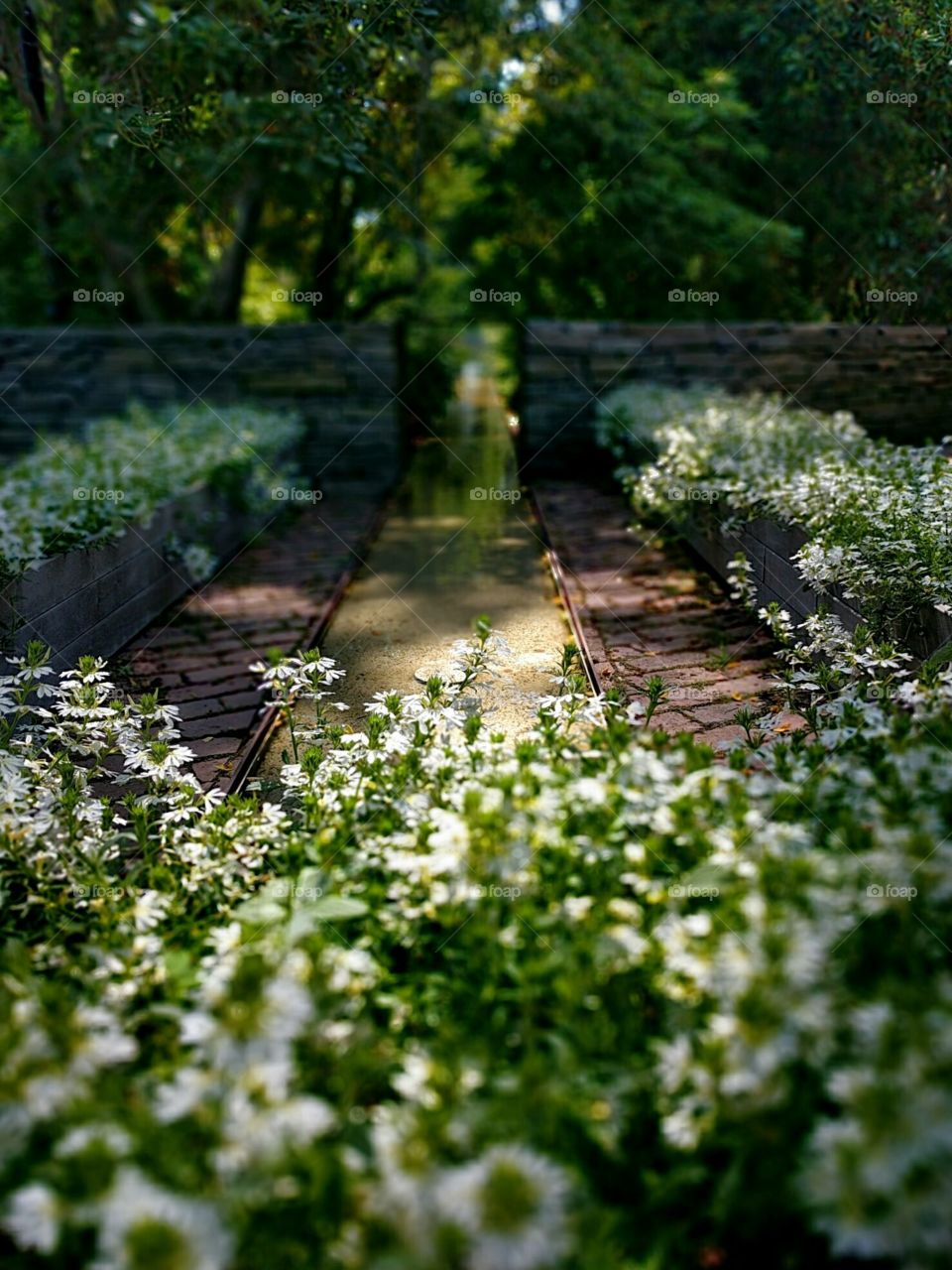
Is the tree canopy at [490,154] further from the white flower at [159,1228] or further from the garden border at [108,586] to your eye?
the white flower at [159,1228]

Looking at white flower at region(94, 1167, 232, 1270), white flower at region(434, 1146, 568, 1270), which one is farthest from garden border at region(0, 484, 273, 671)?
white flower at region(434, 1146, 568, 1270)

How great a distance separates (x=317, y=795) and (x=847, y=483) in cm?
300

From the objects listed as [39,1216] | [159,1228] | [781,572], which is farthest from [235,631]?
[159,1228]

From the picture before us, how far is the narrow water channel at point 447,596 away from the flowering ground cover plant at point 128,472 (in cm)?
123

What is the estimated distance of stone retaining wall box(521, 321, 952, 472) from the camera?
35.2ft

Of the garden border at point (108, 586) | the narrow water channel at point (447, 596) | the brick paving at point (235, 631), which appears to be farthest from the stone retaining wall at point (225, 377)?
the garden border at point (108, 586)

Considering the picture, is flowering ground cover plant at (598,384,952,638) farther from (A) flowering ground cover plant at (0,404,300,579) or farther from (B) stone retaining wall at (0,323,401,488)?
(B) stone retaining wall at (0,323,401,488)

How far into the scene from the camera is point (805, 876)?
6.37ft

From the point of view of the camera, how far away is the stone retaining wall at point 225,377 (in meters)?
11.4

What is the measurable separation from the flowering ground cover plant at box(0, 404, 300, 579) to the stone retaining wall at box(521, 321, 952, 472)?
274 cm

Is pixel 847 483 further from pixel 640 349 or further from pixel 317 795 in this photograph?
pixel 640 349

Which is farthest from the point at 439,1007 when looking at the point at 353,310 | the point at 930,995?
the point at 353,310

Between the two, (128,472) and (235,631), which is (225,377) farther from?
(235,631)

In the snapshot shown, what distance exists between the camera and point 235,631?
233 inches
